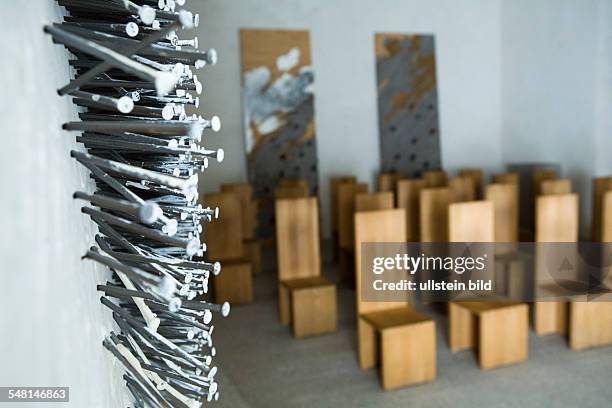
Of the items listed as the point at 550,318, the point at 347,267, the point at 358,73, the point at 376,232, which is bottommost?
the point at 550,318

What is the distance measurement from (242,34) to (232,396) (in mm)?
A: 4011

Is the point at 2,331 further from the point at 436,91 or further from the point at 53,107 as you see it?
the point at 436,91

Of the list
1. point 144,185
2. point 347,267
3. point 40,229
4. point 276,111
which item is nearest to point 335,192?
point 347,267

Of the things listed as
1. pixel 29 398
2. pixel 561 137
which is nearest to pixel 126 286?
pixel 29 398

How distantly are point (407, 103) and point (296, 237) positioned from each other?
3.34 m

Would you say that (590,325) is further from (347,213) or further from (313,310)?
(347,213)

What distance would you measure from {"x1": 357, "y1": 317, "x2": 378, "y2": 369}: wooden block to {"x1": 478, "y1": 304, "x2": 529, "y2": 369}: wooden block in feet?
1.80

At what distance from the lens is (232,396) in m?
2.46

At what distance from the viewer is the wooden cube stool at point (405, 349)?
8.17ft

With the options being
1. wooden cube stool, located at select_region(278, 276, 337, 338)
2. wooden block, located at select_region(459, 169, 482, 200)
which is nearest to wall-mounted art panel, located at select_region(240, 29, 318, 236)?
wooden block, located at select_region(459, 169, 482, 200)

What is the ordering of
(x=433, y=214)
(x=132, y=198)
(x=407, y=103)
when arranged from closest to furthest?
(x=132, y=198), (x=433, y=214), (x=407, y=103)

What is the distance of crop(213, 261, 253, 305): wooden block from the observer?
3789 mm

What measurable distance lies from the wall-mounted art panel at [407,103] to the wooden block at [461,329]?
130 inches

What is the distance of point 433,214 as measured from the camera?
11.7 feet
